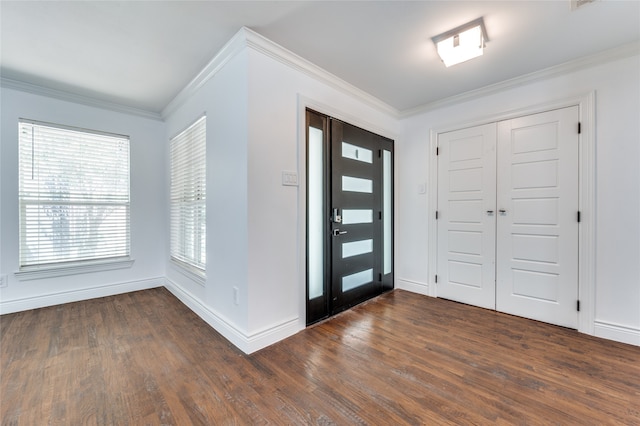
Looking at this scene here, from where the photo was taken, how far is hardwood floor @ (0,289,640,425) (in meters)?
1.51

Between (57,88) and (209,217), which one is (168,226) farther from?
(57,88)

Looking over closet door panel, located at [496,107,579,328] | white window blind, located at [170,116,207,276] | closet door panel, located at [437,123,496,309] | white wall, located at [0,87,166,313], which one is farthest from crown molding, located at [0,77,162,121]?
closet door panel, located at [496,107,579,328]

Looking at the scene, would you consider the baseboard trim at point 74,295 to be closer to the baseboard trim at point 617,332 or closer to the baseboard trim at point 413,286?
the baseboard trim at point 413,286

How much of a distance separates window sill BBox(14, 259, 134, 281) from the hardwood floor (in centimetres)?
50

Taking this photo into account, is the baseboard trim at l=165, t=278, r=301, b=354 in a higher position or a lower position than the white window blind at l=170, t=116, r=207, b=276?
lower

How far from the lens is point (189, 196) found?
3299 mm

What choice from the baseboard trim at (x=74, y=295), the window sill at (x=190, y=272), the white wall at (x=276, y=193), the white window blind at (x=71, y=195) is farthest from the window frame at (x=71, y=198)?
the white wall at (x=276, y=193)

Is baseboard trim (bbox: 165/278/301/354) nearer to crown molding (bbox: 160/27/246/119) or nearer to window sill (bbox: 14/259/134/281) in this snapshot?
window sill (bbox: 14/259/134/281)

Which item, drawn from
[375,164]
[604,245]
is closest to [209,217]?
[375,164]

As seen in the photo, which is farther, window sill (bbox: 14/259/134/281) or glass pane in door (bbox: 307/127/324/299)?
window sill (bbox: 14/259/134/281)

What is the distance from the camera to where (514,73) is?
108 inches

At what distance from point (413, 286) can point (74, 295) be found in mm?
4477

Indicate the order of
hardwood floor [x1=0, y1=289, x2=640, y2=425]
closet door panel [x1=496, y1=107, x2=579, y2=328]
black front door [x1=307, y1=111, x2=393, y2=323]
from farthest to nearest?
black front door [x1=307, y1=111, x2=393, y2=323]
closet door panel [x1=496, y1=107, x2=579, y2=328]
hardwood floor [x1=0, y1=289, x2=640, y2=425]

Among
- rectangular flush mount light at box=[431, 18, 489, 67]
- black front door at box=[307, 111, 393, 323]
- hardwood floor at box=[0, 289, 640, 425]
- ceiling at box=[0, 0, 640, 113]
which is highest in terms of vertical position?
ceiling at box=[0, 0, 640, 113]
